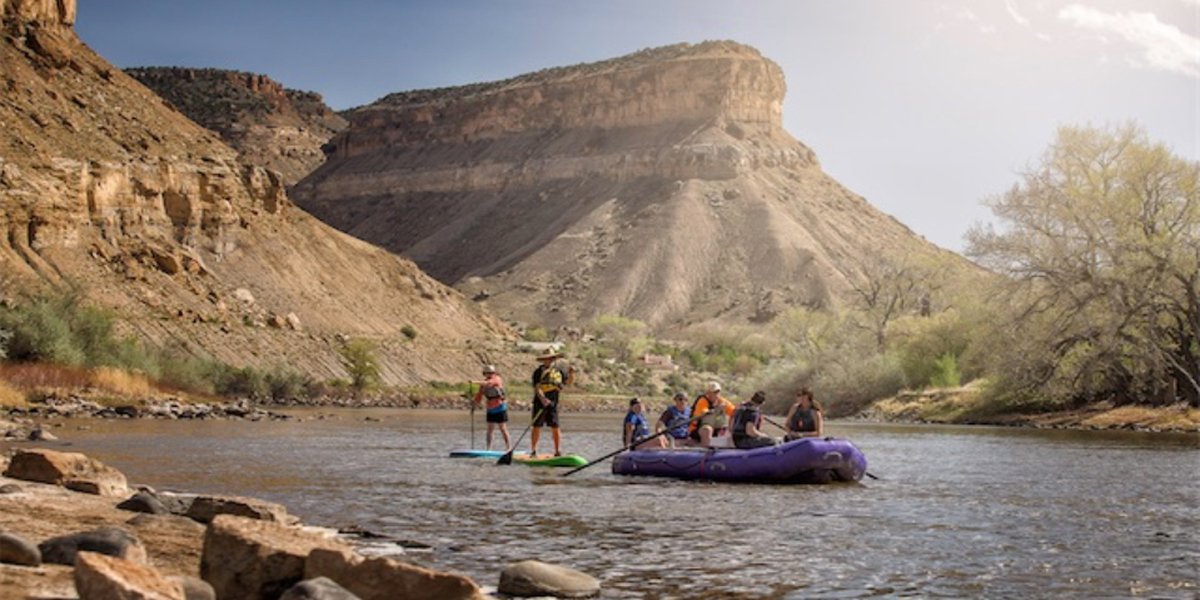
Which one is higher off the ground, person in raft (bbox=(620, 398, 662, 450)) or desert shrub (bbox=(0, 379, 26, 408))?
desert shrub (bbox=(0, 379, 26, 408))

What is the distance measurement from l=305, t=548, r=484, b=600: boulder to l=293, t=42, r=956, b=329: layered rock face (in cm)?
9690

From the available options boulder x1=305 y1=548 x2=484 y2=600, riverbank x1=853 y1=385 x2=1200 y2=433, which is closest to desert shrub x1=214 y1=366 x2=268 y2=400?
riverbank x1=853 y1=385 x2=1200 y2=433

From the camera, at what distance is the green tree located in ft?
205

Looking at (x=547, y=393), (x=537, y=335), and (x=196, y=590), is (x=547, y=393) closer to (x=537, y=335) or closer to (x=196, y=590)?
(x=196, y=590)

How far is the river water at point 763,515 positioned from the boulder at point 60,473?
210 cm

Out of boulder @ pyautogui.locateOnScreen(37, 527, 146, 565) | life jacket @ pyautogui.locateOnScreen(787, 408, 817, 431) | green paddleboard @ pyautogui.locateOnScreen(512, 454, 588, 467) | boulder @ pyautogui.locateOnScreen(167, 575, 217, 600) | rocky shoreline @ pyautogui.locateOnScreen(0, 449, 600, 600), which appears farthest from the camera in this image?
green paddleboard @ pyautogui.locateOnScreen(512, 454, 588, 467)

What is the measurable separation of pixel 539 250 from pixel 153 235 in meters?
68.9

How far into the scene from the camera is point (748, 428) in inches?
853

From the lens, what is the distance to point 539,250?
131625 mm

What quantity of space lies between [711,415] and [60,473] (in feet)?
37.5

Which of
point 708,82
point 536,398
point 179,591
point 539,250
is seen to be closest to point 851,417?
point 536,398

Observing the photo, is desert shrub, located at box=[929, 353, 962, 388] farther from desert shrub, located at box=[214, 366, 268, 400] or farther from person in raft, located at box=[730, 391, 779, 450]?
person in raft, located at box=[730, 391, 779, 450]

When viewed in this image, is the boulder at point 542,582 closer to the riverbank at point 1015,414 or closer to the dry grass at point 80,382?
the dry grass at point 80,382

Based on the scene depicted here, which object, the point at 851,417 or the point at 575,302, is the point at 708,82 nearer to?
the point at 575,302
